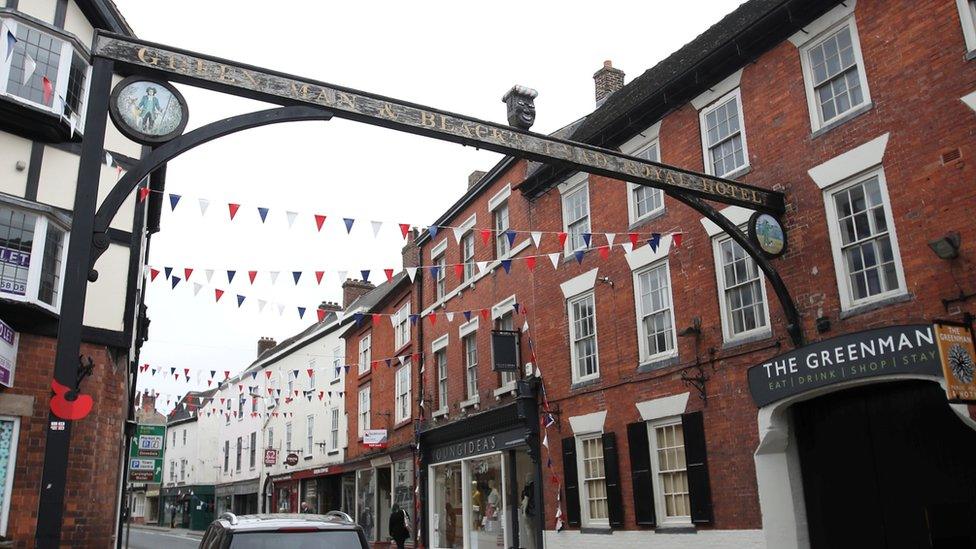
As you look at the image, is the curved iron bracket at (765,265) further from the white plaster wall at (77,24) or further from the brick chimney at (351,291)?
the brick chimney at (351,291)

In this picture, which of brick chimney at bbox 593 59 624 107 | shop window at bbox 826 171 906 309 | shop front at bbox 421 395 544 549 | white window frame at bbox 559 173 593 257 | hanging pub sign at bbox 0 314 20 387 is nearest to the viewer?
shop window at bbox 826 171 906 309

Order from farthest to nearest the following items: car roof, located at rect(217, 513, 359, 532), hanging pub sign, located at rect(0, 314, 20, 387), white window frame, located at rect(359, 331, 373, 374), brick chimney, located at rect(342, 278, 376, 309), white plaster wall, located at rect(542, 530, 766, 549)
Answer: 1. brick chimney, located at rect(342, 278, 376, 309)
2. white window frame, located at rect(359, 331, 373, 374)
3. white plaster wall, located at rect(542, 530, 766, 549)
4. hanging pub sign, located at rect(0, 314, 20, 387)
5. car roof, located at rect(217, 513, 359, 532)

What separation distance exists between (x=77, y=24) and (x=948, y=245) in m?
14.1

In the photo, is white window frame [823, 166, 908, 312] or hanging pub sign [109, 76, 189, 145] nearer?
hanging pub sign [109, 76, 189, 145]

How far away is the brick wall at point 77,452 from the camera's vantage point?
1165 cm

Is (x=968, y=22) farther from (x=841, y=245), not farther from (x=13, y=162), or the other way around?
(x=13, y=162)

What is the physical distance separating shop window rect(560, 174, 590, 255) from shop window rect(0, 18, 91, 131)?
9.69m

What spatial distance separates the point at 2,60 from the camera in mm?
11445

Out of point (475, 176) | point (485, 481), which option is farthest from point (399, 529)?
point (475, 176)

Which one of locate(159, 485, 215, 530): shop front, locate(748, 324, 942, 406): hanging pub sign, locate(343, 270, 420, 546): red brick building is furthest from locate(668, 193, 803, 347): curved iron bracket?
locate(159, 485, 215, 530): shop front

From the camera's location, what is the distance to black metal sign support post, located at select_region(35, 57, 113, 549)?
5688 mm

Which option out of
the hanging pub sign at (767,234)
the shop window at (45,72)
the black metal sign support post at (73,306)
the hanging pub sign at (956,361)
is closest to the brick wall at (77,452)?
the shop window at (45,72)

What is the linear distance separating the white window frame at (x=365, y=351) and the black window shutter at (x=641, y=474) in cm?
1630

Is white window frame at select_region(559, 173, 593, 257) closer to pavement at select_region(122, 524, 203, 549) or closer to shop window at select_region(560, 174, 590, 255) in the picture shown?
shop window at select_region(560, 174, 590, 255)
